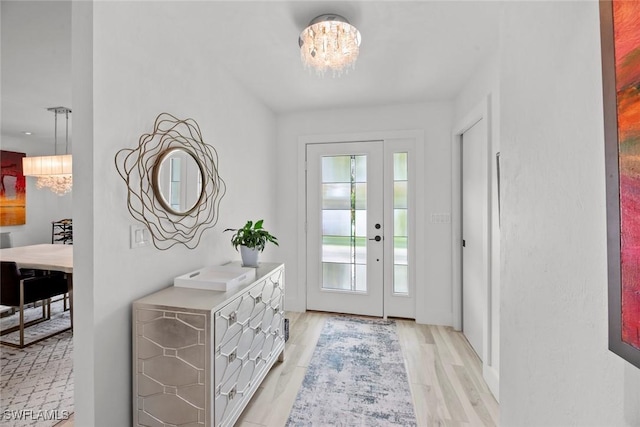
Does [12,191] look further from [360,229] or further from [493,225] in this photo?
[493,225]

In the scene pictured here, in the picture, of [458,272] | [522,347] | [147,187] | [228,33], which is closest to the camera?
[522,347]

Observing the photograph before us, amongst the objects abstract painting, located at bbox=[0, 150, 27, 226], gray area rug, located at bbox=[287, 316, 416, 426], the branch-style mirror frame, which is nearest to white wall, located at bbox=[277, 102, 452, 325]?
gray area rug, located at bbox=[287, 316, 416, 426]

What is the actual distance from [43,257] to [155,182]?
2422 mm

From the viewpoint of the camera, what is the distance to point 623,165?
470 mm

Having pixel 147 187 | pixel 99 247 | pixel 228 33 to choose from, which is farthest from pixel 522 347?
pixel 228 33

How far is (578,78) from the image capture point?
66cm

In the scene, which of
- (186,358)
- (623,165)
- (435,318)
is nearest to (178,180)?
(186,358)

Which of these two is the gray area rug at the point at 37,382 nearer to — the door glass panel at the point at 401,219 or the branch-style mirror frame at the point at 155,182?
the branch-style mirror frame at the point at 155,182

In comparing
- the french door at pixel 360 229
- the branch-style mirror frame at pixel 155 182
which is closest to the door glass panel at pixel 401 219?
the french door at pixel 360 229

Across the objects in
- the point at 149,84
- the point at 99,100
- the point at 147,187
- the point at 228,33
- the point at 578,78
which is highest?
the point at 228,33

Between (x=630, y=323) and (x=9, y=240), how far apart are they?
20.5 feet

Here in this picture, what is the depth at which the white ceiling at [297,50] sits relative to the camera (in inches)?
67.4

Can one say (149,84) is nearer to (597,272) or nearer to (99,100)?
(99,100)

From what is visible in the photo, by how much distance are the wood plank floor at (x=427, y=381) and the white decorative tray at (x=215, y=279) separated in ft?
2.67
